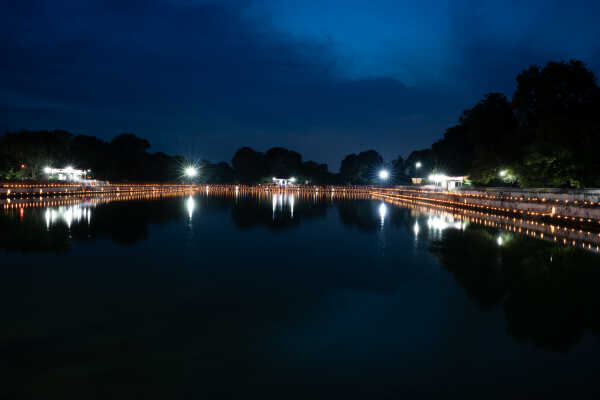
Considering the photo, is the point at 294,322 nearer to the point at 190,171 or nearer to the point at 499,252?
the point at 499,252

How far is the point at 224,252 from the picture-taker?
483 inches

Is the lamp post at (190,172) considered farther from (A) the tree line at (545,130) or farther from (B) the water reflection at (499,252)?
(B) the water reflection at (499,252)

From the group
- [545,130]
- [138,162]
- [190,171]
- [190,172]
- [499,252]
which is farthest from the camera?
[190,171]

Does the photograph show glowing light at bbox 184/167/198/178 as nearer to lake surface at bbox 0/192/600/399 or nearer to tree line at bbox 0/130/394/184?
tree line at bbox 0/130/394/184

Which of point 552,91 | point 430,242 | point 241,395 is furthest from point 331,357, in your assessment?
point 552,91

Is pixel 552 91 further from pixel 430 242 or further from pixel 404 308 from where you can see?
pixel 404 308

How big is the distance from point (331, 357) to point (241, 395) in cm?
133

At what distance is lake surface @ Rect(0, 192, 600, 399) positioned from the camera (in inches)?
180

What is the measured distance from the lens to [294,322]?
6.41 meters

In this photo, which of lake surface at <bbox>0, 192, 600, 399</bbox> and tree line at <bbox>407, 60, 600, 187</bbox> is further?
tree line at <bbox>407, 60, 600, 187</bbox>

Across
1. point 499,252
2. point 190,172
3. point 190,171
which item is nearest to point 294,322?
point 499,252

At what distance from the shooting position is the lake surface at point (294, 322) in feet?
15.0

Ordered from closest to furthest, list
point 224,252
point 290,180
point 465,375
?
point 465,375, point 224,252, point 290,180

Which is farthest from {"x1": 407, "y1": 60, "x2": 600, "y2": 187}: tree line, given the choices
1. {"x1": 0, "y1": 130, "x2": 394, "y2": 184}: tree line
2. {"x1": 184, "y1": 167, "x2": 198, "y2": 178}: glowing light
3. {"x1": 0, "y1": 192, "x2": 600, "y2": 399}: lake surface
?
{"x1": 184, "y1": 167, "x2": 198, "y2": 178}: glowing light
